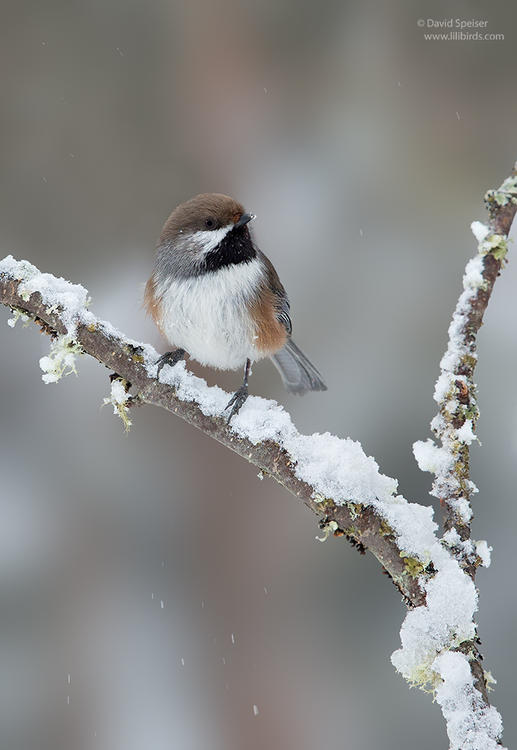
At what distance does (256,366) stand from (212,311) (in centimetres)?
111

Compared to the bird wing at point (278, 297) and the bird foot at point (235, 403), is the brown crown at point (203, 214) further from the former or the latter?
the bird foot at point (235, 403)

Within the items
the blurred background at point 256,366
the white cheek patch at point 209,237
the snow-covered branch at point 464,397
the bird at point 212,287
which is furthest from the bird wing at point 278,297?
the snow-covered branch at point 464,397

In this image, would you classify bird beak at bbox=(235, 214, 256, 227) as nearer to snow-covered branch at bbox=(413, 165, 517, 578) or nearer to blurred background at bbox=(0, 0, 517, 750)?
snow-covered branch at bbox=(413, 165, 517, 578)

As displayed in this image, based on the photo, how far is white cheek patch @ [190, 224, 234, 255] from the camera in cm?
204

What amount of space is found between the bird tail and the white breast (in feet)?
0.98

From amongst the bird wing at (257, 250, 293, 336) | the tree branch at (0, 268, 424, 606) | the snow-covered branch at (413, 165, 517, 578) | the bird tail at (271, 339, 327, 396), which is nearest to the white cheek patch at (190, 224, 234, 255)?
the bird wing at (257, 250, 293, 336)

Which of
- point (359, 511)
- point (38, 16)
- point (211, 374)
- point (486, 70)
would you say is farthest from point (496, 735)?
point (38, 16)

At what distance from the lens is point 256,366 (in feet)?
10.4

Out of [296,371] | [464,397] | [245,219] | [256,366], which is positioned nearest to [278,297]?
[296,371]

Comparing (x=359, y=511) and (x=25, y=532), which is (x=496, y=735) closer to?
(x=359, y=511)

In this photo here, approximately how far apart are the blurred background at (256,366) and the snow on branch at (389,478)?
5.56 feet

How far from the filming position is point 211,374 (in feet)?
10.1

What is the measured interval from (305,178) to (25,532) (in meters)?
2.13

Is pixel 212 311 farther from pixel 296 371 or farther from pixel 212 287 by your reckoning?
pixel 296 371
